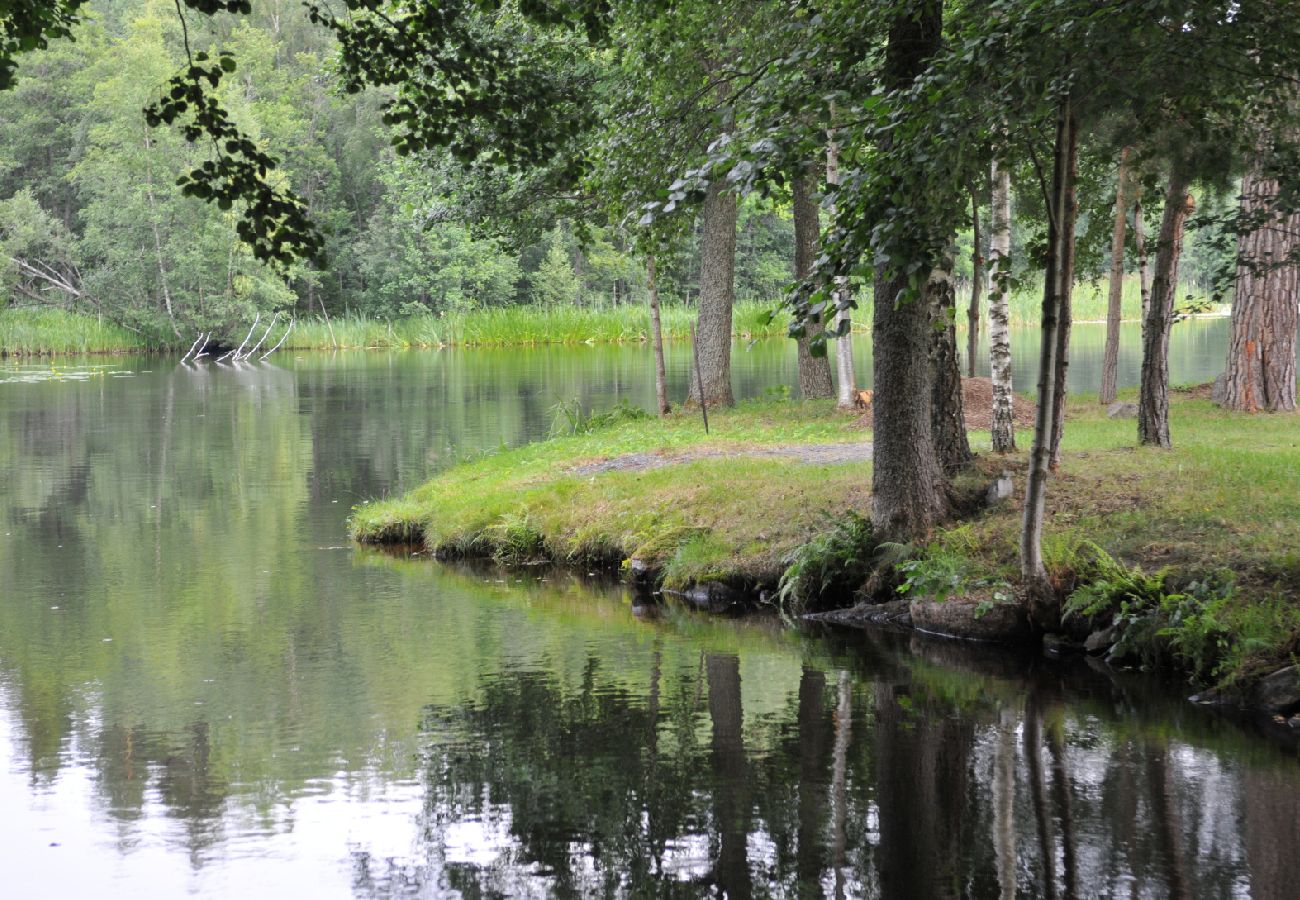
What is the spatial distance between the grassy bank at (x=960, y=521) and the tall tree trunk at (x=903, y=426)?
0.30 m

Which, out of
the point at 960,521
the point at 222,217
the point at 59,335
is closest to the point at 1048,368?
the point at 960,521

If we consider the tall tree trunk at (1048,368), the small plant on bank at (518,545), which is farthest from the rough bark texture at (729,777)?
the small plant on bank at (518,545)

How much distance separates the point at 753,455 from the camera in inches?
627

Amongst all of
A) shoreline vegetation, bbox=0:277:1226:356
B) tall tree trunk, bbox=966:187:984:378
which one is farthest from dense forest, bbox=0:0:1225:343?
tall tree trunk, bbox=966:187:984:378

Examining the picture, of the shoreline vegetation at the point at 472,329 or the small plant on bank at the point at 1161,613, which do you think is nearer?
the small plant on bank at the point at 1161,613

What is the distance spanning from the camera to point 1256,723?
27.6 feet

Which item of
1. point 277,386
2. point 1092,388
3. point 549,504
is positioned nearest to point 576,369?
point 277,386

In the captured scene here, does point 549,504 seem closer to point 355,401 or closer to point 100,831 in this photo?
point 100,831

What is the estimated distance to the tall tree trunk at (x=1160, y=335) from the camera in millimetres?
12383

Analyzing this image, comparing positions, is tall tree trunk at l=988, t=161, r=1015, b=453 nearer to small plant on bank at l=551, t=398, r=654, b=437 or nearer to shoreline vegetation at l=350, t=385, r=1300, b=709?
shoreline vegetation at l=350, t=385, r=1300, b=709

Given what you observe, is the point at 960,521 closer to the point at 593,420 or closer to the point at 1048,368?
the point at 1048,368

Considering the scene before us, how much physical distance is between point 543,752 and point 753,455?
26.4 feet

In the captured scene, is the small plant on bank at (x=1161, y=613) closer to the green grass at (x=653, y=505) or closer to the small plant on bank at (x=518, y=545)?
the green grass at (x=653, y=505)

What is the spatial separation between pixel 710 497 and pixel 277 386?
26594mm
